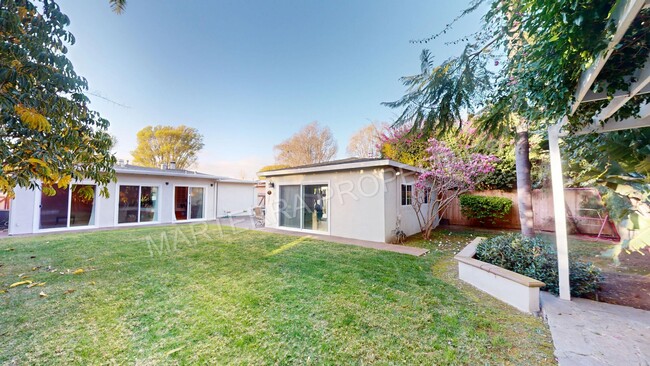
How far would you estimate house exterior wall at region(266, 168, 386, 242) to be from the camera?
803cm

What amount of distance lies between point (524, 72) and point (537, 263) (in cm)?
308

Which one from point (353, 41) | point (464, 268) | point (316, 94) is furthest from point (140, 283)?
point (316, 94)

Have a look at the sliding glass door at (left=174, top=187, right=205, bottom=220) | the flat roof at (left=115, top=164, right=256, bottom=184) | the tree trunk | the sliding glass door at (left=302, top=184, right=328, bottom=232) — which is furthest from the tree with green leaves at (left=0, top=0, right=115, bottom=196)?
the sliding glass door at (left=174, top=187, right=205, bottom=220)

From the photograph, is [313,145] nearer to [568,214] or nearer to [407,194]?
[407,194]

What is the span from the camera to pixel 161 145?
2320 cm

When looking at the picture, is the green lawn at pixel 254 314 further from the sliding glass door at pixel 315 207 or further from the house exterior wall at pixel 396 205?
the sliding glass door at pixel 315 207

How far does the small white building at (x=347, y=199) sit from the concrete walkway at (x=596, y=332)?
495cm

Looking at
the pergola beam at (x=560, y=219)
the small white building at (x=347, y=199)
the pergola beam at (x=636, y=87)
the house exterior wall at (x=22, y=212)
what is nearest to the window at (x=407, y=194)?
the small white building at (x=347, y=199)

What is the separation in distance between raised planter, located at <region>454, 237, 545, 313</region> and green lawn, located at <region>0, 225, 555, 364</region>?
20cm

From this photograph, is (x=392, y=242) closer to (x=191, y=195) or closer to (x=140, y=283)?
(x=140, y=283)

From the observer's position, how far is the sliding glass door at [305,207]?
962 cm

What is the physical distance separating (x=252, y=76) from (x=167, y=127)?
16.2 metres

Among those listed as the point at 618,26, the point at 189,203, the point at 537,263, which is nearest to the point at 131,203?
the point at 189,203

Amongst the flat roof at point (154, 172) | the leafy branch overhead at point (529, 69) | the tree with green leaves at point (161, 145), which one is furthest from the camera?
the tree with green leaves at point (161, 145)
